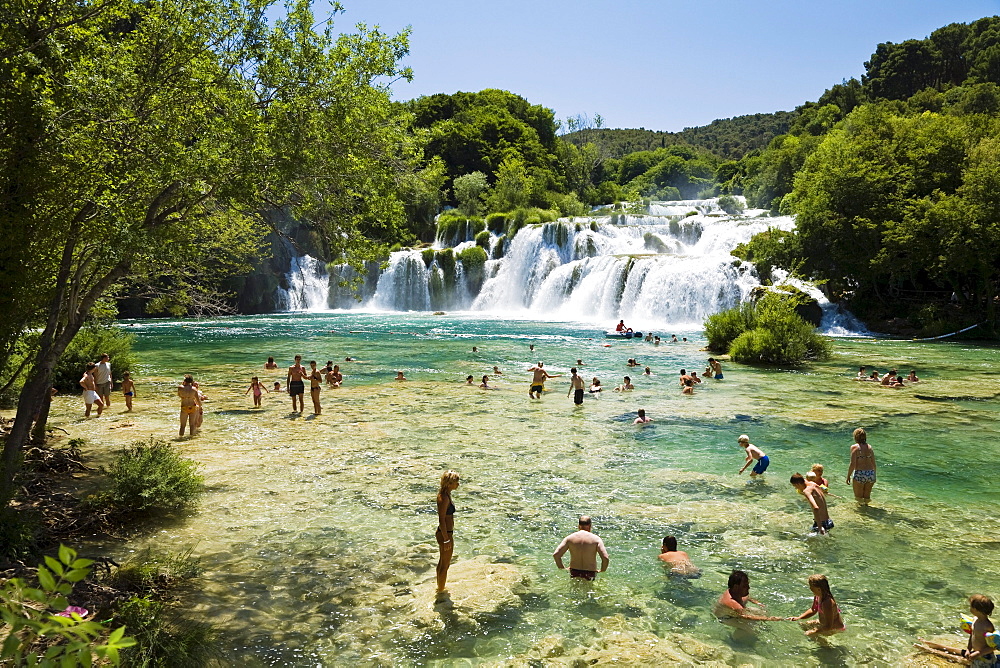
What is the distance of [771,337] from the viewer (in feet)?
87.4

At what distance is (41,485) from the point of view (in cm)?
948

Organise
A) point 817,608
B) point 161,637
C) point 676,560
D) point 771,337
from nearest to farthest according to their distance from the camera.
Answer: point 161,637
point 817,608
point 676,560
point 771,337

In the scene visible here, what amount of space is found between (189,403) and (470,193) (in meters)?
70.2

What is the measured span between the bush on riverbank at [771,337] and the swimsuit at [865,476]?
55.6 ft

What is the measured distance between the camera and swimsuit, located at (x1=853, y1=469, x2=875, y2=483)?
34.2ft

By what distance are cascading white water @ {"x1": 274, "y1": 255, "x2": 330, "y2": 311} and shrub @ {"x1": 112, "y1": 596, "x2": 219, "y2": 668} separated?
2312 inches

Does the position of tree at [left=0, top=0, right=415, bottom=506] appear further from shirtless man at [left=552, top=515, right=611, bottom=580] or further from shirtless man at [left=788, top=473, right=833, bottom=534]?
shirtless man at [left=788, top=473, right=833, bottom=534]

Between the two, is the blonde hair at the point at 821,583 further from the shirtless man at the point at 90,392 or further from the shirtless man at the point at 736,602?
the shirtless man at the point at 90,392

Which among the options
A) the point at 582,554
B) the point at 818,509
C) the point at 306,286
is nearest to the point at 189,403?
the point at 582,554

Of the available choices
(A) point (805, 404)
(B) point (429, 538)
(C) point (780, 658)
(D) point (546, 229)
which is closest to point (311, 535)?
(B) point (429, 538)

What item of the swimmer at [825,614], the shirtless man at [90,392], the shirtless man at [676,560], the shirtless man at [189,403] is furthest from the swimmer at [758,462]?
the shirtless man at [90,392]

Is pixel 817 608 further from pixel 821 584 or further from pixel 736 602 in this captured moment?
pixel 736 602

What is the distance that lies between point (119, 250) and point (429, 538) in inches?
211

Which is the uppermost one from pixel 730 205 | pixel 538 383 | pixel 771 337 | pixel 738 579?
pixel 730 205
